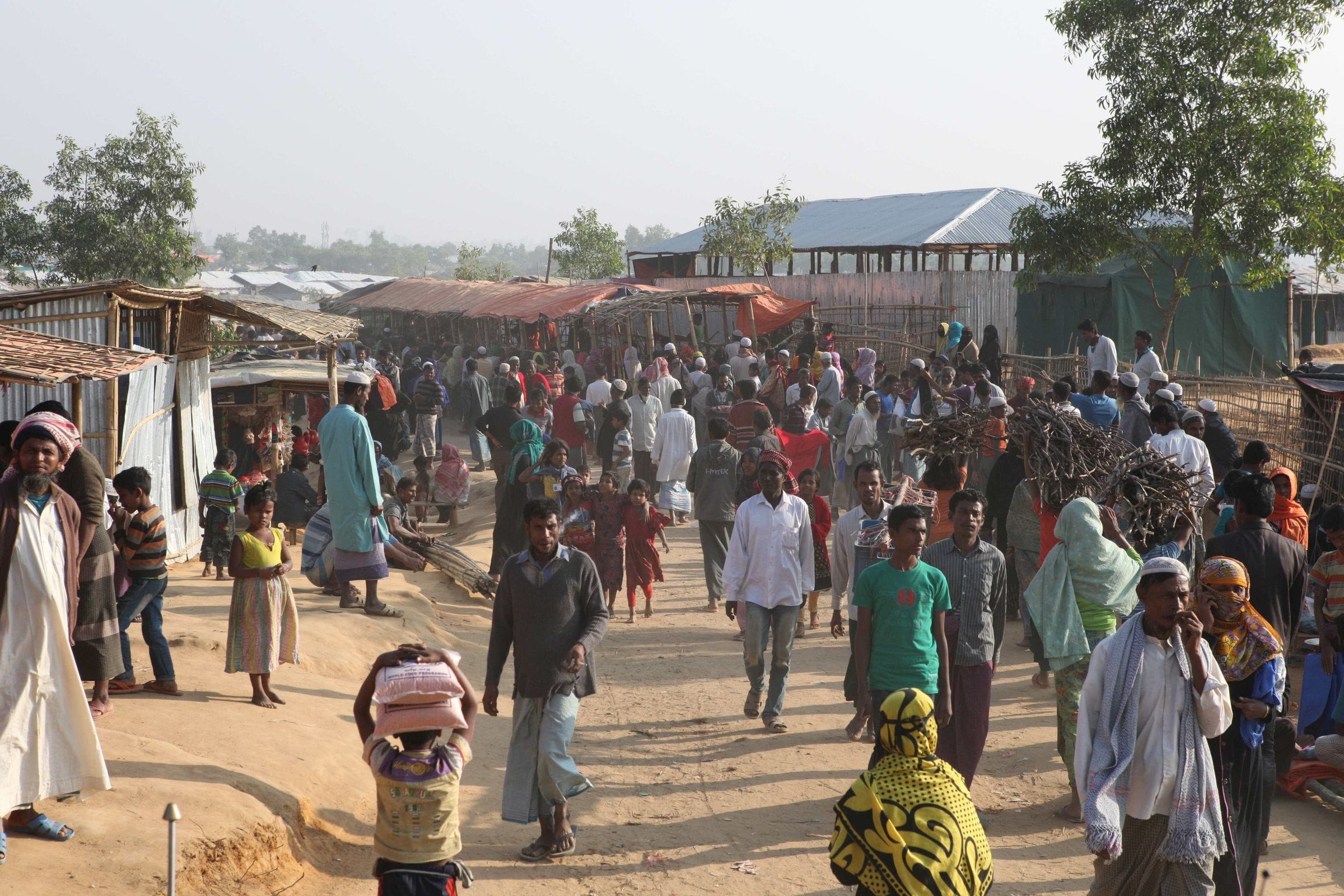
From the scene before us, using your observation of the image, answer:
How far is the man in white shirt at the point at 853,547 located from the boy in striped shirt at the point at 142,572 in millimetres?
3892

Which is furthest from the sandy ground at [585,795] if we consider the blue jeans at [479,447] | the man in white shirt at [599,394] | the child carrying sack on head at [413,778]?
the blue jeans at [479,447]

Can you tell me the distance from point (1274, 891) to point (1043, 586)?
5.29 feet

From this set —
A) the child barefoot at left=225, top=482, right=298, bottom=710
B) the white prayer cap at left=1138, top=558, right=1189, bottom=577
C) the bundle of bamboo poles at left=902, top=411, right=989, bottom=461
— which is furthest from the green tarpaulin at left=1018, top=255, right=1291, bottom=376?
the white prayer cap at left=1138, top=558, right=1189, bottom=577

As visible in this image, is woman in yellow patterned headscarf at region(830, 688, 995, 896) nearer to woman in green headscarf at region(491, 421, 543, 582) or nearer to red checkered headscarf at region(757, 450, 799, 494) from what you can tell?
red checkered headscarf at region(757, 450, 799, 494)

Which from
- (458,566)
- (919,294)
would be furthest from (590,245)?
(458,566)

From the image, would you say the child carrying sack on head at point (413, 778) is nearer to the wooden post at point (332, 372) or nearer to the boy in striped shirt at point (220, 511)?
the boy in striped shirt at point (220, 511)

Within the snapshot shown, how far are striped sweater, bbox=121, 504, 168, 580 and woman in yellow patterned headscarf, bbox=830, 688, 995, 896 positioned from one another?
4402mm

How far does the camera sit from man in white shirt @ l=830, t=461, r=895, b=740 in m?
7.04

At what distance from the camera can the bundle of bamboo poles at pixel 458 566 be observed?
36.0 feet

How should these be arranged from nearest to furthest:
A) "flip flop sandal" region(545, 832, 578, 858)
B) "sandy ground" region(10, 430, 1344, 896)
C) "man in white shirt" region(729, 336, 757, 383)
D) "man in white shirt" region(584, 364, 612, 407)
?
1. "sandy ground" region(10, 430, 1344, 896)
2. "flip flop sandal" region(545, 832, 578, 858)
3. "man in white shirt" region(584, 364, 612, 407)
4. "man in white shirt" region(729, 336, 757, 383)

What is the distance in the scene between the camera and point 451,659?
3.98m

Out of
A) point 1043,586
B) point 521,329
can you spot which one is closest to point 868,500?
point 1043,586

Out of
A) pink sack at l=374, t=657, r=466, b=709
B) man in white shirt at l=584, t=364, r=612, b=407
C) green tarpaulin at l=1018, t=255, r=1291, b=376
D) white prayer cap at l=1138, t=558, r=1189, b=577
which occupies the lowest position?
pink sack at l=374, t=657, r=466, b=709

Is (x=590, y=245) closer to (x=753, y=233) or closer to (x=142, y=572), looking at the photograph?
(x=753, y=233)
